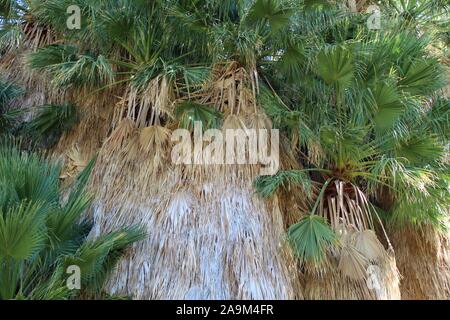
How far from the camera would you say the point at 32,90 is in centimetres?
740

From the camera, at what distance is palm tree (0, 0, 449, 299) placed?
5391 mm

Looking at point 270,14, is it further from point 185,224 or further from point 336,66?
point 185,224

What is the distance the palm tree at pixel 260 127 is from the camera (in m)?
5.39

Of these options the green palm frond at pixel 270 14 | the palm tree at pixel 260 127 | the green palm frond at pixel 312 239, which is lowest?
the green palm frond at pixel 312 239

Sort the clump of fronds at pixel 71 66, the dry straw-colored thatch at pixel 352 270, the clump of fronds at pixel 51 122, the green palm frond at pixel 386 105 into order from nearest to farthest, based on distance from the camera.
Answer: the dry straw-colored thatch at pixel 352 270, the green palm frond at pixel 386 105, the clump of fronds at pixel 71 66, the clump of fronds at pixel 51 122

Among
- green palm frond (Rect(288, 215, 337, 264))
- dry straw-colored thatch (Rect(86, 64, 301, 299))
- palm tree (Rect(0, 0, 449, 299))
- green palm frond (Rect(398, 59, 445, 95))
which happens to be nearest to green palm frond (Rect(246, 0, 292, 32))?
palm tree (Rect(0, 0, 449, 299))

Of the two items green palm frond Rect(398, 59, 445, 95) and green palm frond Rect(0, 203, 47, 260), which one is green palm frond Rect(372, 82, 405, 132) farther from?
green palm frond Rect(0, 203, 47, 260)

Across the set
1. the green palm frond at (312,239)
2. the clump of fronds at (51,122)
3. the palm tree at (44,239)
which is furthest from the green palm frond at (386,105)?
the clump of fronds at (51,122)

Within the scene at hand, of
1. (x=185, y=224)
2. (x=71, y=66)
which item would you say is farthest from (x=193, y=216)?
(x=71, y=66)

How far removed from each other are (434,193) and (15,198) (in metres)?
4.25

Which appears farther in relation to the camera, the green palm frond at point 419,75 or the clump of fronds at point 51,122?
the clump of fronds at point 51,122

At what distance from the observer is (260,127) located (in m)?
6.04

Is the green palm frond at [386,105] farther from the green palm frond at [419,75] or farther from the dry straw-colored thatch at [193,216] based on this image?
the dry straw-colored thatch at [193,216]

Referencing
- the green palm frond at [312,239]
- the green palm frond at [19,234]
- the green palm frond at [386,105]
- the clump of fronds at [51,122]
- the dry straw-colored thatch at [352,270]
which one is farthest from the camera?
the clump of fronds at [51,122]
